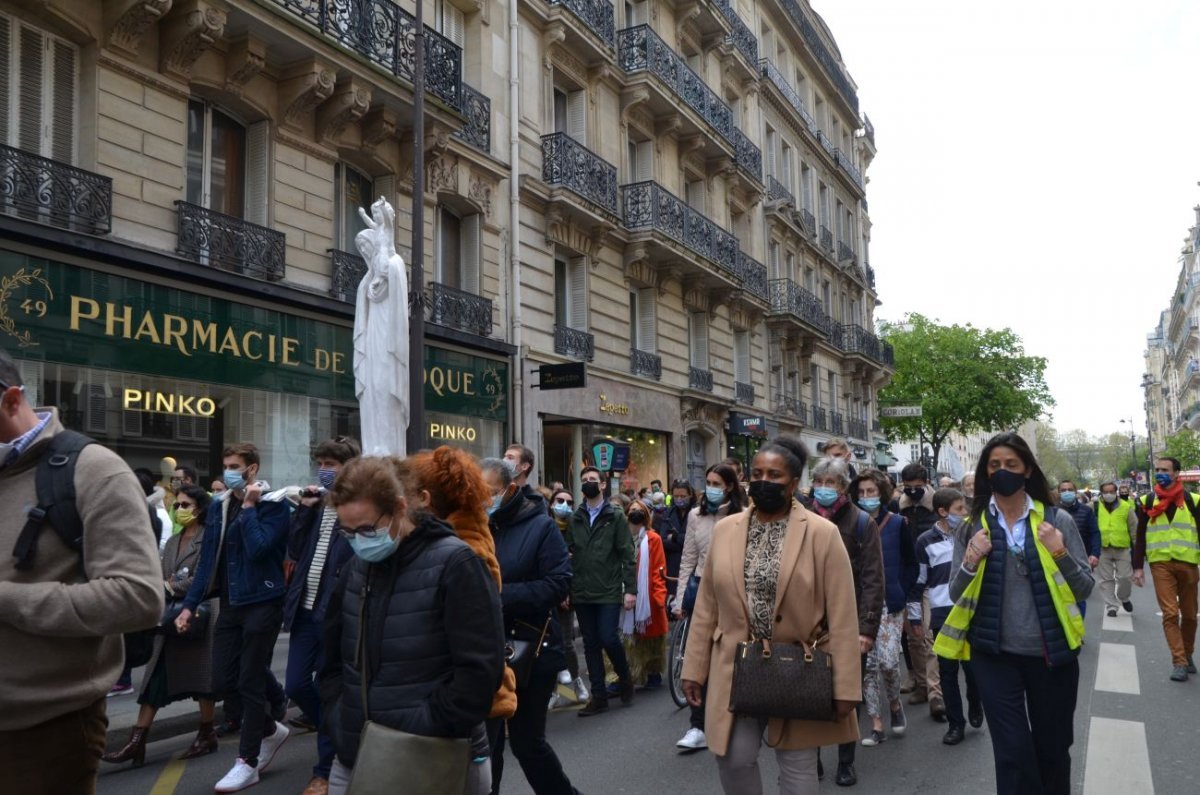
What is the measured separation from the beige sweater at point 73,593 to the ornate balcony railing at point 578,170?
16242 millimetres

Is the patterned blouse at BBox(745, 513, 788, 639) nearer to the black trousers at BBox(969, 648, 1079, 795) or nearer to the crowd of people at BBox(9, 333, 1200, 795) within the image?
the crowd of people at BBox(9, 333, 1200, 795)

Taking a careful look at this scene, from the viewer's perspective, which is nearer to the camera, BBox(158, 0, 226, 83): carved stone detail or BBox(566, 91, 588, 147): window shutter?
BBox(158, 0, 226, 83): carved stone detail

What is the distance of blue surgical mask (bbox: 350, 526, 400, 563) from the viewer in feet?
10.1

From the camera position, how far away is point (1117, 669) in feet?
30.2

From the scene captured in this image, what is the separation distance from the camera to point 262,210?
12836 millimetres

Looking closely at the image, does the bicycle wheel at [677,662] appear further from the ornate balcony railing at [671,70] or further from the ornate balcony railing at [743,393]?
the ornate balcony railing at [743,393]

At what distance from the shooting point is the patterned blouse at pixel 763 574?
3.87 metres

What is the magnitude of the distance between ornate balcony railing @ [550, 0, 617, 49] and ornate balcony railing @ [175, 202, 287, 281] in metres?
9.34

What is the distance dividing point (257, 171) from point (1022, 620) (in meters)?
11.5

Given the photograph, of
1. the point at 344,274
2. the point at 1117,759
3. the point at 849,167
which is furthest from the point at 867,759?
the point at 849,167

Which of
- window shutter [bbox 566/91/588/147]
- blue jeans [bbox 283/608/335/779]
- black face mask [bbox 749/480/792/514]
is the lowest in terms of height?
blue jeans [bbox 283/608/335/779]

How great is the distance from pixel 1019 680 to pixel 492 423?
13.6 meters

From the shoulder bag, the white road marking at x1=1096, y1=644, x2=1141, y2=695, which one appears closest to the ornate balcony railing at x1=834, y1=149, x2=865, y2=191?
the white road marking at x1=1096, y1=644, x2=1141, y2=695

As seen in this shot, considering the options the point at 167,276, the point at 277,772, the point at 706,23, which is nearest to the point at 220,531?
the point at 277,772
